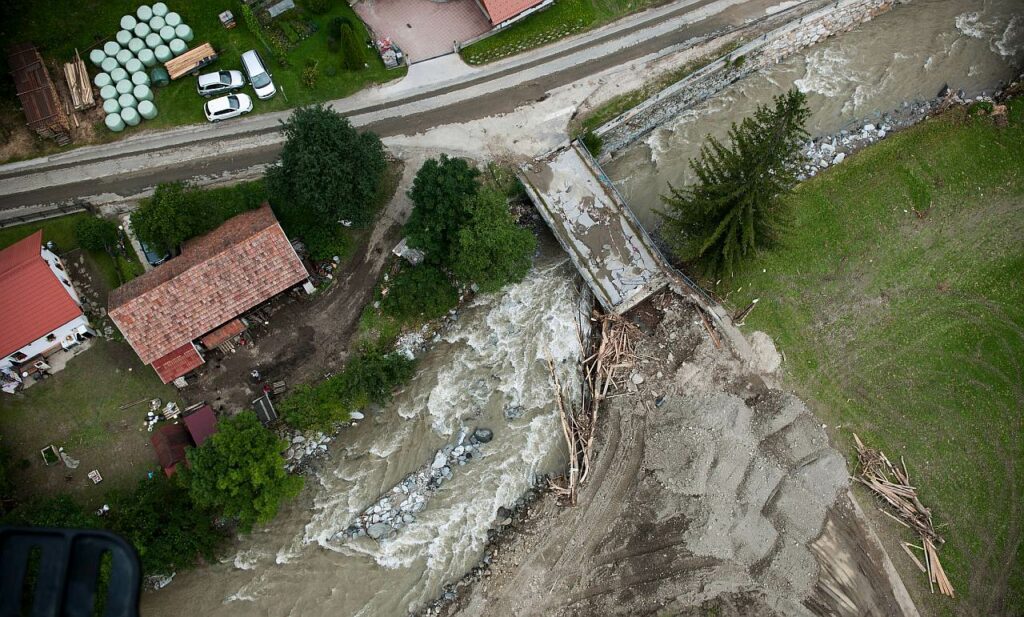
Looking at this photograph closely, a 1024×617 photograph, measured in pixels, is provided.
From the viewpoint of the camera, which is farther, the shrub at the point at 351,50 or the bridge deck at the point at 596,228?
the shrub at the point at 351,50

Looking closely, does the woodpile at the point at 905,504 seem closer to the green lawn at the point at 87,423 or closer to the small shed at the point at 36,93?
the green lawn at the point at 87,423

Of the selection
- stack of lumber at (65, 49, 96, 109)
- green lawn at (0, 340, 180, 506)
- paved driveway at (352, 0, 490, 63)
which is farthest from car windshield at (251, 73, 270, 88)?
green lawn at (0, 340, 180, 506)

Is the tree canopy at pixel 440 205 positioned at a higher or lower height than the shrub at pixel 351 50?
lower

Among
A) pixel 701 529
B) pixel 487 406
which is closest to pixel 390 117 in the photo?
pixel 487 406

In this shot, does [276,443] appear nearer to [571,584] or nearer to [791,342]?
[571,584]

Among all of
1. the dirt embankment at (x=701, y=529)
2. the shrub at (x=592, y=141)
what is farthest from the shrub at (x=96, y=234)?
the dirt embankment at (x=701, y=529)

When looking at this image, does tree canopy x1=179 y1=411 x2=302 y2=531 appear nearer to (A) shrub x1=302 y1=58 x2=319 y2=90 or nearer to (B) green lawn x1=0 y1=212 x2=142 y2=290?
(B) green lawn x1=0 y1=212 x2=142 y2=290
